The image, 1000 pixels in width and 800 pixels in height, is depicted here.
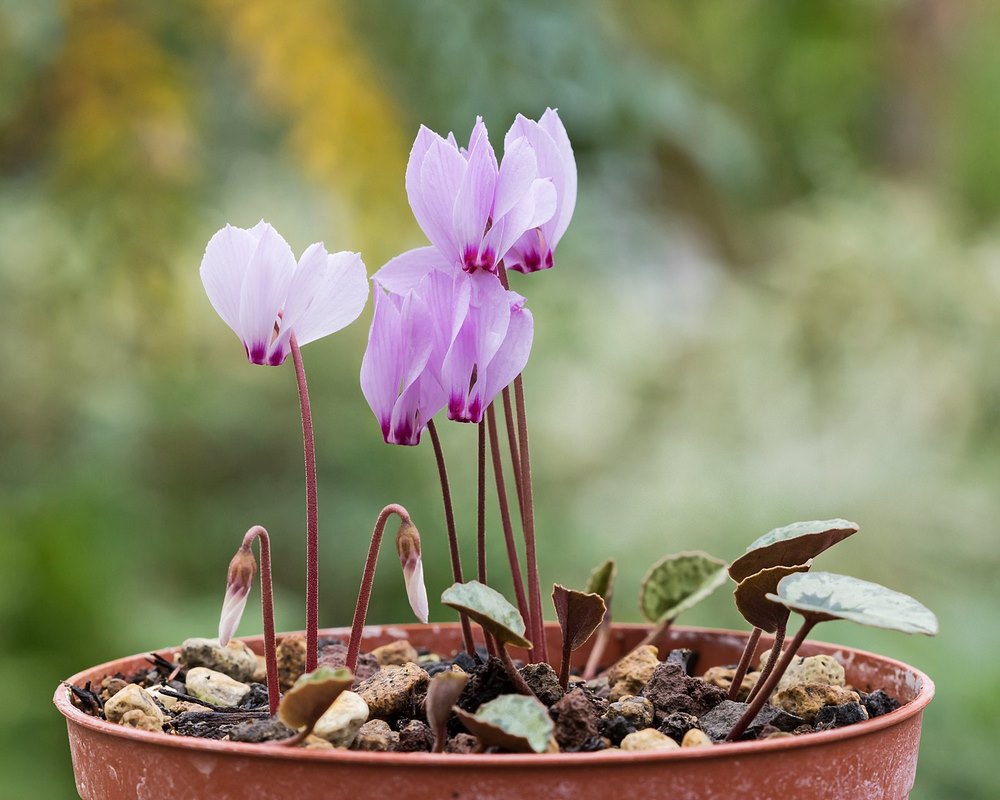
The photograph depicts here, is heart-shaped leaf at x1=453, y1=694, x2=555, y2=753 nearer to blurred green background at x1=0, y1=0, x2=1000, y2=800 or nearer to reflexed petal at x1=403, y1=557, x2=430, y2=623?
reflexed petal at x1=403, y1=557, x2=430, y2=623

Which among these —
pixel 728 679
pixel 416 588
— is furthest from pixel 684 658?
pixel 416 588

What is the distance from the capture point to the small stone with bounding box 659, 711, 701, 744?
1.90 feet

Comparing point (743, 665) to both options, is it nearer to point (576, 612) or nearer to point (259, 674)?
point (576, 612)

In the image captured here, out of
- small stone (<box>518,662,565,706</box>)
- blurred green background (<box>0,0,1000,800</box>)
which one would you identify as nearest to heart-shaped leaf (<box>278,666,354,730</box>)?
small stone (<box>518,662,565,706</box>)

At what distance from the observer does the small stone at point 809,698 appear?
24.7 inches

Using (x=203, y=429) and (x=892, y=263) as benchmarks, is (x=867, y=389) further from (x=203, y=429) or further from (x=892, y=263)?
(x=203, y=429)

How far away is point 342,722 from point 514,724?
0.29ft

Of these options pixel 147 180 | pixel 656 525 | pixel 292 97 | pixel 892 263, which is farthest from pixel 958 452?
pixel 147 180

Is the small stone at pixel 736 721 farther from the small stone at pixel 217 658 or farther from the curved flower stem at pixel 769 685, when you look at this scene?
the small stone at pixel 217 658

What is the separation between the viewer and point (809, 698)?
0.63 m

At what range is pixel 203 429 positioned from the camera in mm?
2852

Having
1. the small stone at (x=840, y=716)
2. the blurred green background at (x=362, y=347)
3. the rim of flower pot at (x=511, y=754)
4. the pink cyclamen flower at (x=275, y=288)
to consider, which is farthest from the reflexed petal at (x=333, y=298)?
the blurred green background at (x=362, y=347)

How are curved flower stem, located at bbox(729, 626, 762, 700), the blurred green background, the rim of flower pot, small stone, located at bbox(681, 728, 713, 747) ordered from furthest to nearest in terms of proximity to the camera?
the blurred green background → curved flower stem, located at bbox(729, 626, 762, 700) → small stone, located at bbox(681, 728, 713, 747) → the rim of flower pot

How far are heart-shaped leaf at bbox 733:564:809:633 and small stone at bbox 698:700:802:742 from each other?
48mm
